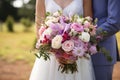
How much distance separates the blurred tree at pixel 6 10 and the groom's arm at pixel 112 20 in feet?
162

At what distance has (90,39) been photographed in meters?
3.95

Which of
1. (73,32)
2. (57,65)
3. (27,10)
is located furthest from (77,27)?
(27,10)

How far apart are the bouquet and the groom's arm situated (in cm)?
13

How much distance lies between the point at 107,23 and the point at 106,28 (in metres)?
0.06

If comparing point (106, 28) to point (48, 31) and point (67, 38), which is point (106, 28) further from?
point (48, 31)

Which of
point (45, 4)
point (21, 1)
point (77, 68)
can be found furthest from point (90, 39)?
point (21, 1)

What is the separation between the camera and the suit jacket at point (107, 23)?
4.05m

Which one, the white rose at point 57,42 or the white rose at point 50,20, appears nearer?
the white rose at point 57,42

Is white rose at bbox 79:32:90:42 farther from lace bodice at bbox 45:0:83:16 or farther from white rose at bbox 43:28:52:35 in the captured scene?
lace bodice at bbox 45:0:83:16

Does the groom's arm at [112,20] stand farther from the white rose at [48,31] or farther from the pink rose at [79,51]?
the white rose at [48,31]

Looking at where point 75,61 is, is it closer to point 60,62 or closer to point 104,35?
point 60,62

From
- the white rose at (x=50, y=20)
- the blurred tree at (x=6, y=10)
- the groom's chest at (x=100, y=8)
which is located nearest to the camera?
the white rose at (x=50, y=20)

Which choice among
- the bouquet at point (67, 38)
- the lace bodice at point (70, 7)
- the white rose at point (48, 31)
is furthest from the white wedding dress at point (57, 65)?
the white rose at point (48, 31)

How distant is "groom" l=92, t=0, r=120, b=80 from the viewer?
4.05m
